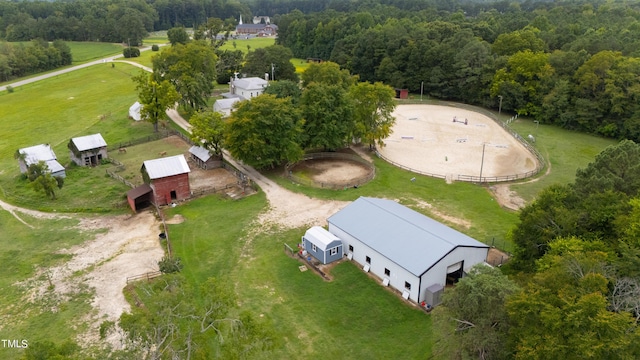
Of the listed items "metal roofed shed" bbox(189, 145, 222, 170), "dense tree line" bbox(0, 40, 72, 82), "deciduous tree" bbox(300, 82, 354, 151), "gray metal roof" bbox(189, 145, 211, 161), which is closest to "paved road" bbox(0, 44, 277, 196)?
"metal roofed shed" bbox(189, 145, 222, 170)

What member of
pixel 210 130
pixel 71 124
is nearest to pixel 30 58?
pixel 71 124

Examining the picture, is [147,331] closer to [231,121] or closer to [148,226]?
[148,226]

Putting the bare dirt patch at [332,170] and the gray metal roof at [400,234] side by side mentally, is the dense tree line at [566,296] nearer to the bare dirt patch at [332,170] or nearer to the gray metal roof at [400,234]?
the gray metal roof at [400,234]

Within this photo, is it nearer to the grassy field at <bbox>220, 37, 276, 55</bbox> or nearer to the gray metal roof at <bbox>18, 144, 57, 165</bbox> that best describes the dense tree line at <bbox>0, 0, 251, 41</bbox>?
the grassy field at <bbox>220, 37, 276, 55</bbox>

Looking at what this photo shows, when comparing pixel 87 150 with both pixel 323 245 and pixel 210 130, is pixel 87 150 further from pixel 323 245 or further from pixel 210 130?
pixel 323 245

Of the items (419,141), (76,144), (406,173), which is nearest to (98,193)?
(76,144)

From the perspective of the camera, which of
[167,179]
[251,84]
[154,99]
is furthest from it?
[251,84]

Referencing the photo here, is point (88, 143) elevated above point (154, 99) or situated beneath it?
situated beneath
